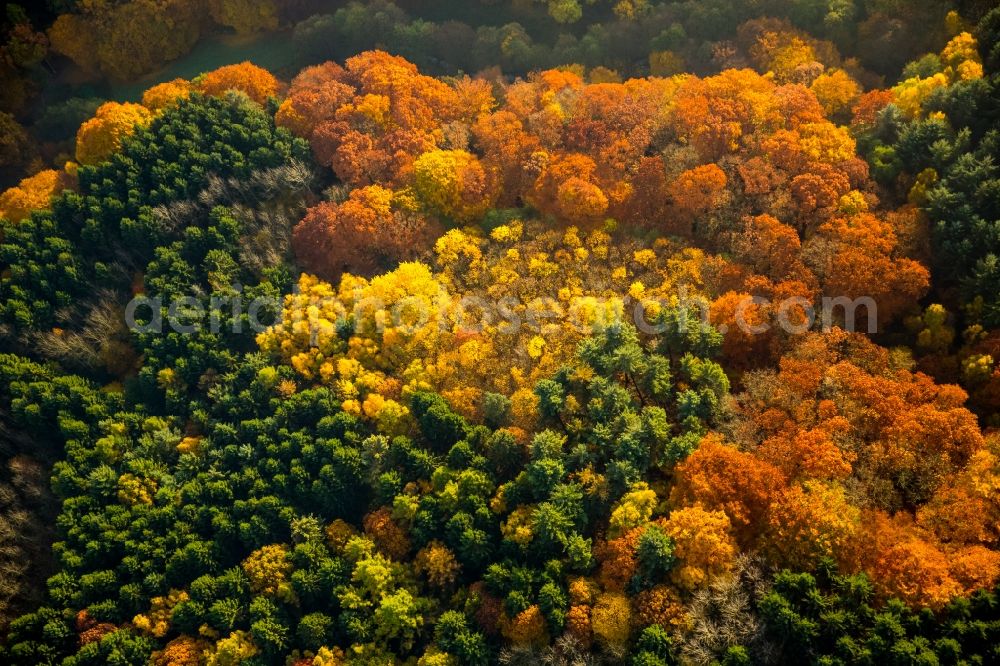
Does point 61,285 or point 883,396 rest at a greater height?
point 883,396

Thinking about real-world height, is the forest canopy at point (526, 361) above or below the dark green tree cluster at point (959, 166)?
below

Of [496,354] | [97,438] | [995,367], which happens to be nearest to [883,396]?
[995,367]

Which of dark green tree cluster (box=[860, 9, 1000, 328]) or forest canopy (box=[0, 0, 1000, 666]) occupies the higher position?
dark green tree cluster (box=[860, 9, 1000, 328])

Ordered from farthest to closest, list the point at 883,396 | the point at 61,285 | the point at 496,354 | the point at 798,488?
1. the point at 61,285
2. the point at 496,354
3. the point at 883,396
4. the point at 798,488

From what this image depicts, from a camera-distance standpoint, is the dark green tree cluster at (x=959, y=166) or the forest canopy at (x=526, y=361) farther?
the dark green tree cluster at (x=959, y=166)

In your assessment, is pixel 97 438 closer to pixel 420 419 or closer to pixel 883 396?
pixel 420 419

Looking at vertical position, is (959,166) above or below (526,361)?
above

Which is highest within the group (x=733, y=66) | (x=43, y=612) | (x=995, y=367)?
(x=733, y=66)

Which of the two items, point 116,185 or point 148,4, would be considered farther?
point 148,4

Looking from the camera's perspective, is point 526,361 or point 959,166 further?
point 526,361

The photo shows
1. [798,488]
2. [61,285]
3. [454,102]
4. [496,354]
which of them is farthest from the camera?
[454,102]

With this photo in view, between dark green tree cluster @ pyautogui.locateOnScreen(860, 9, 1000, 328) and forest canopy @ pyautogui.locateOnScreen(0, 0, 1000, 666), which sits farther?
dark green tree cluster @ pyautogui.locateOnScreen(860, 9, 1000, 328)
